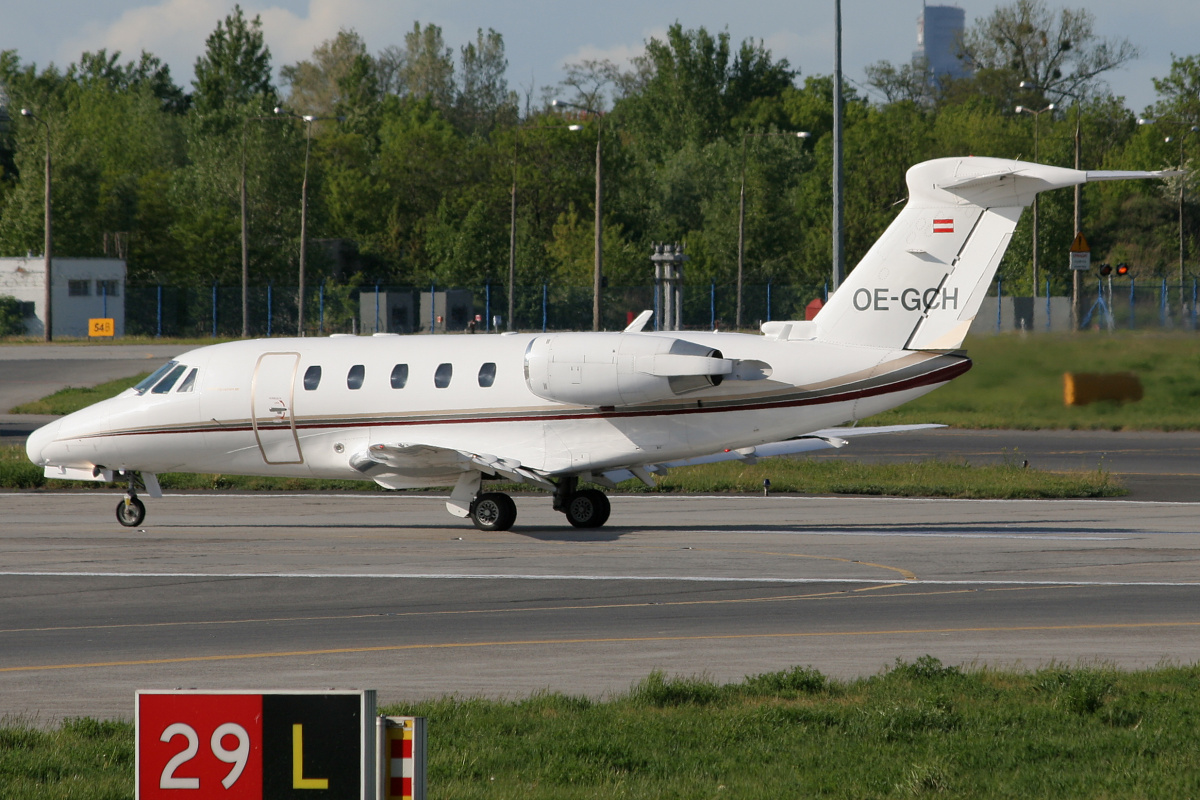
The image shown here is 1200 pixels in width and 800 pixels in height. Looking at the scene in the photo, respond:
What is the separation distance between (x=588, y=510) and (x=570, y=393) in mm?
2597

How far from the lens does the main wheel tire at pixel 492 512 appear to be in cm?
2273

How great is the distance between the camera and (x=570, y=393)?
21.5 m

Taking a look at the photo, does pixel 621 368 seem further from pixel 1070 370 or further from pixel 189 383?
pixel 1070 370

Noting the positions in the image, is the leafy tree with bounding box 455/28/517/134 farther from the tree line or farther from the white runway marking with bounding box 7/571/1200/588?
the white runway marking with bounding box 7/571/1200/588

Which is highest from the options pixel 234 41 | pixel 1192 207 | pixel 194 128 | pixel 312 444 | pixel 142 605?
pixel 234 41

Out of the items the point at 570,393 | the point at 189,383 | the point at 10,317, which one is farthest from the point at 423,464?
the point at 10,317

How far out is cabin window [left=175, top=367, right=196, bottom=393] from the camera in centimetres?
2355

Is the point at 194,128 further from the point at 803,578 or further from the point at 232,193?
the point at 803,578

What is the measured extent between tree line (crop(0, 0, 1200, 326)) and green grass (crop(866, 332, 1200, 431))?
41223 millimetres

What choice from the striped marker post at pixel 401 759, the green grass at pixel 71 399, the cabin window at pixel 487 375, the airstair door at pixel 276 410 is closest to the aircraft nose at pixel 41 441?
the airstair door at pixel 276 410

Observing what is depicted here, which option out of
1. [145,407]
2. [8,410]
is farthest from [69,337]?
[145,407]

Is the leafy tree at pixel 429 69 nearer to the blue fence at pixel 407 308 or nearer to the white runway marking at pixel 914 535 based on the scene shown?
the blue fence at pixel 407 308

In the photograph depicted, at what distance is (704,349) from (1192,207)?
43.8m

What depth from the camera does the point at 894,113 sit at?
101m
